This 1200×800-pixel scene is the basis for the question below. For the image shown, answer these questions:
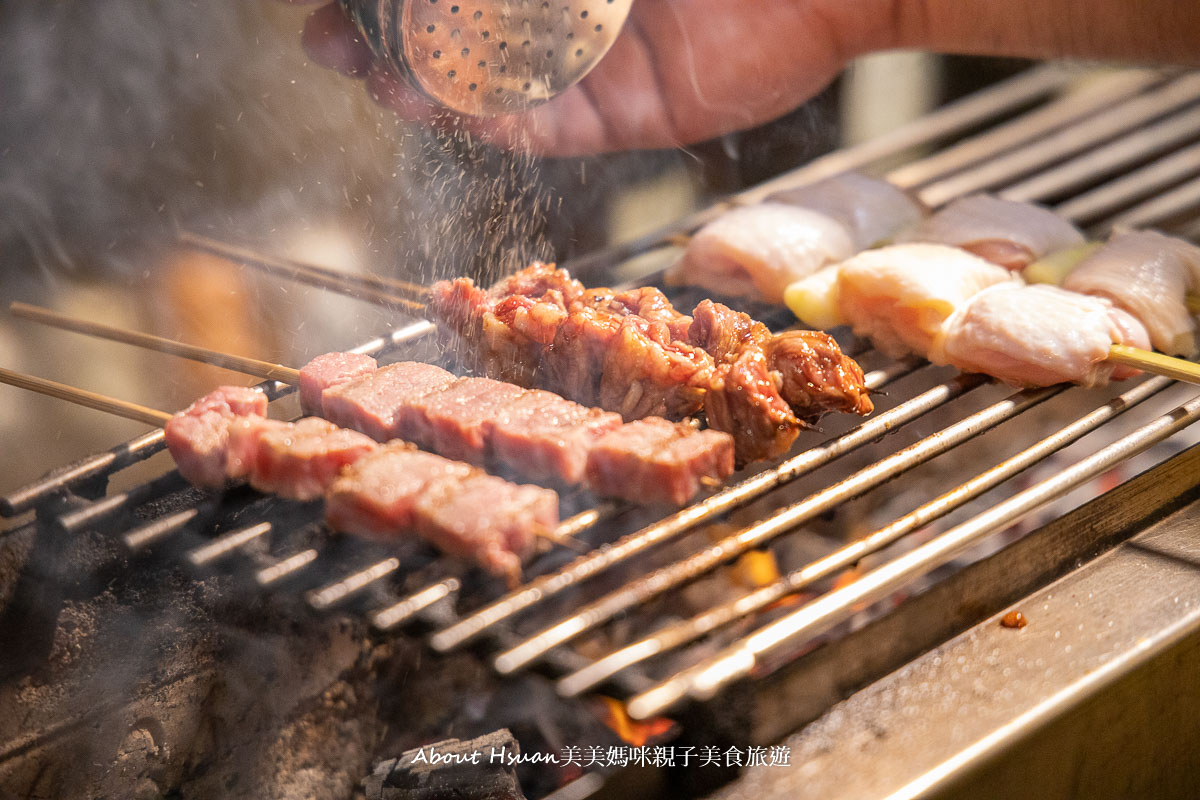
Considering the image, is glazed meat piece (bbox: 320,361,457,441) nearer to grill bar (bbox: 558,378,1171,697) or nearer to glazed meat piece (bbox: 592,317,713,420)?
glazed meat piece (bbox: 592,317,713,420)

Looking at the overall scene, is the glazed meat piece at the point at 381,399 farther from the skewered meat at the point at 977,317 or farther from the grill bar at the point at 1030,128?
the grill bar at the point at 1030,128

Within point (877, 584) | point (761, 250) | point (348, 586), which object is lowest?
point (877, 584)

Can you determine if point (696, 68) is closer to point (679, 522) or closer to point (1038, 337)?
point (1038, 337)

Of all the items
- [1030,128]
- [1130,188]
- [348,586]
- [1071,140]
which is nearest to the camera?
[348,586]

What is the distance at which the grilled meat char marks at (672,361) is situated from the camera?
2.68 meters

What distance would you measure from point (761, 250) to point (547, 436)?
4.59ft

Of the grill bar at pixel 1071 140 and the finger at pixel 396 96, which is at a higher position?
the finger at pixel 396 96

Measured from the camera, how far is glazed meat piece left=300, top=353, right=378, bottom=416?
2930 millimetres

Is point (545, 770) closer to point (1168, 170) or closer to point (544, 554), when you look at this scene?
point (544, 554)

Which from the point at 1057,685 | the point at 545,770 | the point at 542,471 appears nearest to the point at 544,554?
the point at 542,471

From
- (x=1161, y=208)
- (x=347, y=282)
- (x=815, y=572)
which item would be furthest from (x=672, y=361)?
(x=1161, y=208)

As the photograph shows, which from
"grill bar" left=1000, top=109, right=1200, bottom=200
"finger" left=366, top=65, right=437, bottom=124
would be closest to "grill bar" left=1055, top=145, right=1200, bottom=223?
"grill bar" left=1000, top=109, right=1200, bottom=200

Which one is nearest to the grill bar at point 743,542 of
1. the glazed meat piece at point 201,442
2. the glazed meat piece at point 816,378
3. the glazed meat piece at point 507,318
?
the glazed meat piece at point 816,378

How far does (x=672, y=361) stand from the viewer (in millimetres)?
2795
